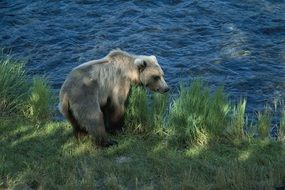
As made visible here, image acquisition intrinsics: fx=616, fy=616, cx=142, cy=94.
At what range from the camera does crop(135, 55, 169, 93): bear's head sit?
8.25 m

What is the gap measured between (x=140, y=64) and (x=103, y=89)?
0.67 meters

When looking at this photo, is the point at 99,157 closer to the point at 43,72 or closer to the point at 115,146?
the point at 115,146

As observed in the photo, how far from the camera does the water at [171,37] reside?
1213 cm

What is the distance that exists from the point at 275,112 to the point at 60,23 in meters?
6.49

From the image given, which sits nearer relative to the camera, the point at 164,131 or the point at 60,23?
the point at 164,131

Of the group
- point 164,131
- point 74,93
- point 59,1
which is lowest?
point 59,1

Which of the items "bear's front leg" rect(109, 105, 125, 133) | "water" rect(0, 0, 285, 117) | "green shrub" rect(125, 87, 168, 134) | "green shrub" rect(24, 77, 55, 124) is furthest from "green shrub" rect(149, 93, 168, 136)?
"water" rect(0, 0, 285, 117)

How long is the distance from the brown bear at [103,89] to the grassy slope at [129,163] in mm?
223

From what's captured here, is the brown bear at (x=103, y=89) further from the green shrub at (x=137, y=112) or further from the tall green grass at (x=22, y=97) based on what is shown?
the tall green grass at (x=22, y=97)

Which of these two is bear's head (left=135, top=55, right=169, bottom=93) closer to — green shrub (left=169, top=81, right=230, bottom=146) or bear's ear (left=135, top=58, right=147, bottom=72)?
bear's ear (left=135, top=58, right=147, bottom=72)

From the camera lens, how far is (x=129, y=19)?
14.9 meters

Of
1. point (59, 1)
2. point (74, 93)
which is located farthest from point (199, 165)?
point (59, 1)

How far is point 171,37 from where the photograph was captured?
45.6ft

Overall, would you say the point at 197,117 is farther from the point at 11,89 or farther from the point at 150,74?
the point at 11,89
